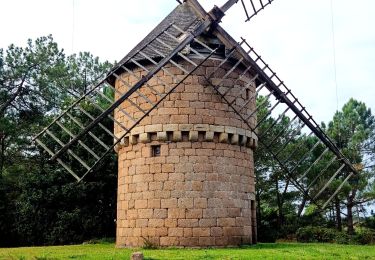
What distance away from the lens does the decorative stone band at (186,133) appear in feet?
46.9

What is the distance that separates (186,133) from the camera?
14.4 metres

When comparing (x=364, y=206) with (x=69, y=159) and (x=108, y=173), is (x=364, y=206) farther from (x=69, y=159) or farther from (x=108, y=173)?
(x=69, y=159)

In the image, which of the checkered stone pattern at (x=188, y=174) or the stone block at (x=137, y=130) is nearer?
the checkered stone pattern at (x=188, y=174)

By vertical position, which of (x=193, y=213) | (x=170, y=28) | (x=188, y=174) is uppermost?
(x=170, y=28)

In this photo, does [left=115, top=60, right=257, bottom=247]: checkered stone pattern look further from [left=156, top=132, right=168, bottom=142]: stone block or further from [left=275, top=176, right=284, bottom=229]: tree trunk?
[left=275, top=176, right=284, bottom=229]: tree trunk

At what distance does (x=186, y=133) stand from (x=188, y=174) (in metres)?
1.28

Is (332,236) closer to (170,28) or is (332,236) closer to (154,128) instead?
(154,128)

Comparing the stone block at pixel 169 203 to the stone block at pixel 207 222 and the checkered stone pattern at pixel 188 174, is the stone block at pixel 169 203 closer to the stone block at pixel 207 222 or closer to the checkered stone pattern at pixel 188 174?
the checkered stone pattern at pixel 188 174

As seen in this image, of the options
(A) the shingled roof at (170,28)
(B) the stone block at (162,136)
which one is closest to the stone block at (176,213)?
(B) the stone block at (162,136)

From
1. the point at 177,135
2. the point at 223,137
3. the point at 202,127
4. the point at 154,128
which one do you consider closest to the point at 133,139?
the point at 154,128

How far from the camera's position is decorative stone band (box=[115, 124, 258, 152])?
46.9 feet

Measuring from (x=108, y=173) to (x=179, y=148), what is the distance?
10.5 metres

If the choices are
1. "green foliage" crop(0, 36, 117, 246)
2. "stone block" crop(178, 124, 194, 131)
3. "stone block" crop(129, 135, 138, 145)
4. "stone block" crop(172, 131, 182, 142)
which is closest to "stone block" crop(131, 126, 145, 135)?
"stone block" crop(129, 135, 138, 145)

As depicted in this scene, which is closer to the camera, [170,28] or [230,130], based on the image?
[230,130]
